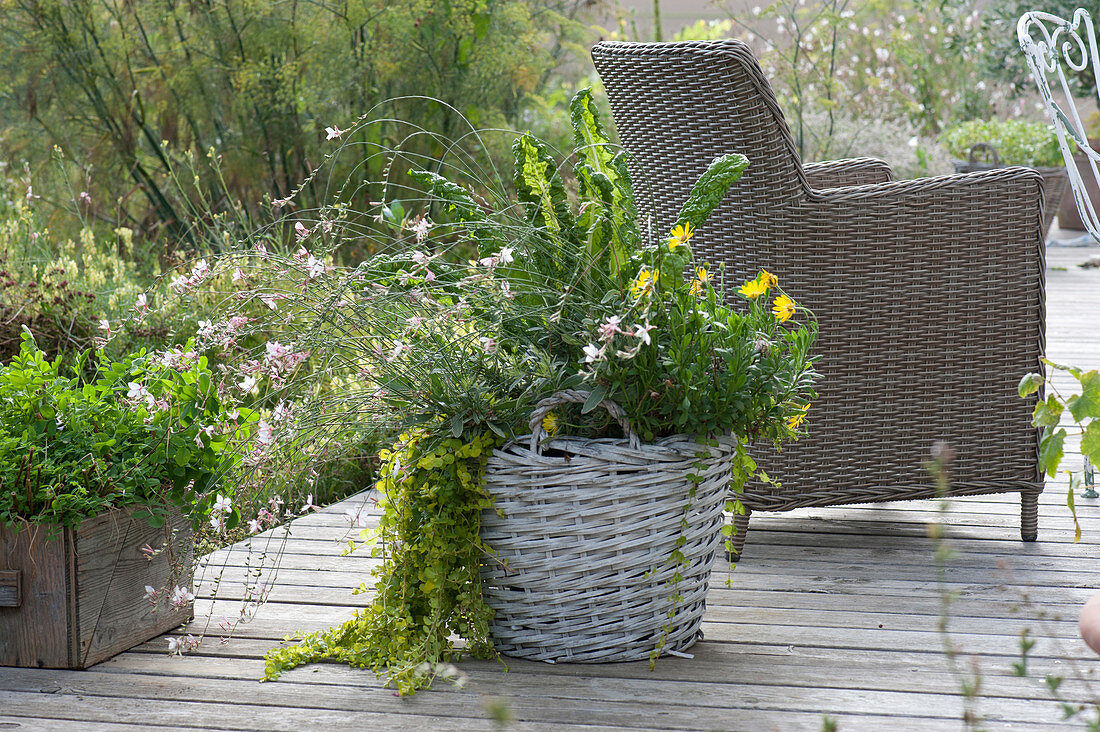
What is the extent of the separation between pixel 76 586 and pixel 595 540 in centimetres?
80

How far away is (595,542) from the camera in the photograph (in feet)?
5.10

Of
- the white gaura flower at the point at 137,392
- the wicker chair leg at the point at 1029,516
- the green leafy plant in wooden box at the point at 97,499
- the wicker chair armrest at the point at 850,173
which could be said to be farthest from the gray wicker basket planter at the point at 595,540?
the wicker chair armrest at the point at 850,173

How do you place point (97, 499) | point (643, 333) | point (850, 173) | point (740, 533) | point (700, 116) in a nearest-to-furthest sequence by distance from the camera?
point (643, 333) < point (97, 499) < point (700, 116) < point (740, 533) < point (850, 173)

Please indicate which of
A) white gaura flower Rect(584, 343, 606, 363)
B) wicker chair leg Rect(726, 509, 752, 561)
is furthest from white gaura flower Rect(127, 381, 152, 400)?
wicker chair leg Rect(726, 509, 752, 561)

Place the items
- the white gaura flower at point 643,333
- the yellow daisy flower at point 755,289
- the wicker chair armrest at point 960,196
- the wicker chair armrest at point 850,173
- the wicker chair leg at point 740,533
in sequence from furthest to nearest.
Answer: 1. the wicker chair armrest at point 850,173
2. the wicker chair leg at point 740,533
3. the wicker chair armrest at point 960,196
4. the yellow daisy flower at point 755,289
5. the white gaura flower at point 643,333

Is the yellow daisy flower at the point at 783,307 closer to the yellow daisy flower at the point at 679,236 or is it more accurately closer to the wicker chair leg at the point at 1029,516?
the yellow daisy flower at the point at 679,236

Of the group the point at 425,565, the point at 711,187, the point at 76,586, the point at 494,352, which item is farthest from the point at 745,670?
the point at 76,586

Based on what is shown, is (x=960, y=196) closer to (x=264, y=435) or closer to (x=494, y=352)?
(x=494, y=352)

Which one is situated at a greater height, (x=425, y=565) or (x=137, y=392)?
(x=137, y=392)

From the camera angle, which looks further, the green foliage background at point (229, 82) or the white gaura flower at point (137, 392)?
the green foliage background at point (229, 82)

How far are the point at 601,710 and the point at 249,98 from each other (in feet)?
12.1

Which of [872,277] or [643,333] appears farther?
[872,277]

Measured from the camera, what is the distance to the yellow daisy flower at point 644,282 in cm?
146

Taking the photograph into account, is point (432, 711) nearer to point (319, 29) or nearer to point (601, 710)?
point (601, 710)
